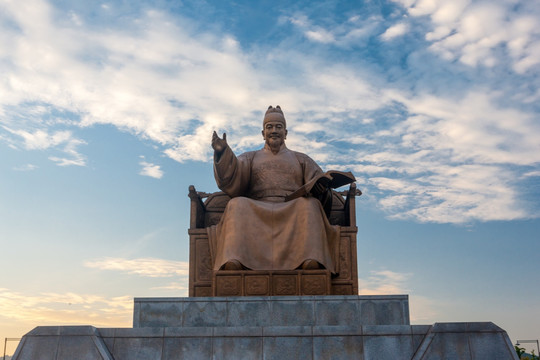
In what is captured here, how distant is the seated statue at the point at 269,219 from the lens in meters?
9.51

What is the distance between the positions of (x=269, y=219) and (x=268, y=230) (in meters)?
0.17

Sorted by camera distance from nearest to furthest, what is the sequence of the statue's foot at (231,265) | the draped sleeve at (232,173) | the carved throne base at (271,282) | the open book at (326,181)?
the carved throne base at (271,282), the statue's foot at (231,265), the open book at (326,181), the draped sleeve at (232,173)

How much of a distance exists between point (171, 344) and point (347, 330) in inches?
78.9

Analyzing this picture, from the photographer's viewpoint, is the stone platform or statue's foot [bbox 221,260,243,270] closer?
the stone platform

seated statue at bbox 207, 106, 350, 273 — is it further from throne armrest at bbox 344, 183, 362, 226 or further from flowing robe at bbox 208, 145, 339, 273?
throne armrest at bbox 344, 183, 362, 226

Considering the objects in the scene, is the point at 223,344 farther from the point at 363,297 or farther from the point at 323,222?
the point at 323,222

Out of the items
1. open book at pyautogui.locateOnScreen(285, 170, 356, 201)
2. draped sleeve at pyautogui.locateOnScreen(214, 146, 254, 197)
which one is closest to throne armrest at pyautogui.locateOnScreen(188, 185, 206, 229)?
draped sleeve at pyautogui.locateOnScreen(214, 146, 254, 197)

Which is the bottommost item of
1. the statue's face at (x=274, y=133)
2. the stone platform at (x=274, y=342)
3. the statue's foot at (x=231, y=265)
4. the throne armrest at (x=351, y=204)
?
the stone platform at (x=274, y=342)

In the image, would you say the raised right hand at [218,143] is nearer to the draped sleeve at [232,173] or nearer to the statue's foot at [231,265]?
the draped sleeve at [232,173]

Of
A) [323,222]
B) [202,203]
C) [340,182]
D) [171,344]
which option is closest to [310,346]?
[171,344]

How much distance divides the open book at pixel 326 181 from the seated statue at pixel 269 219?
0.21 feet

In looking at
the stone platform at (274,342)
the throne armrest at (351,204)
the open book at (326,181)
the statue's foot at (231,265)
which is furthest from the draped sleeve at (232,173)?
the stone platform at (274,342)

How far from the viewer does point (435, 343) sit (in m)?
7.43

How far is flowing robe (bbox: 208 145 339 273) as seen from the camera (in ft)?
31.2
